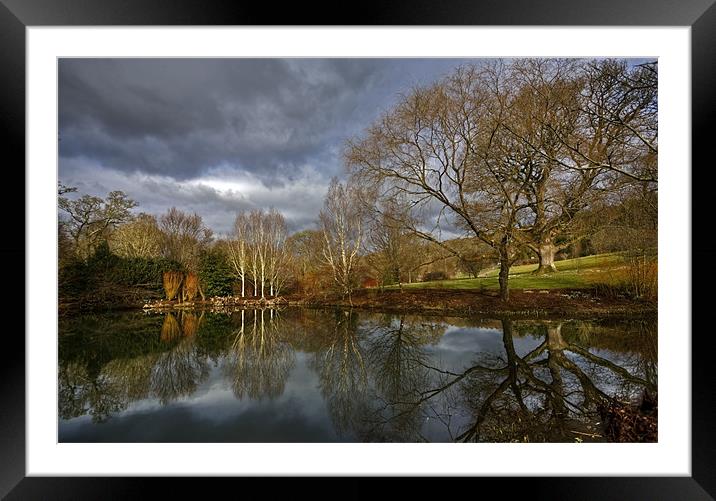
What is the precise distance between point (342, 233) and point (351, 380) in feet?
10.9

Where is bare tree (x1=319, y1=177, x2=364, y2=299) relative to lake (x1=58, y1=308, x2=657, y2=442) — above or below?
above

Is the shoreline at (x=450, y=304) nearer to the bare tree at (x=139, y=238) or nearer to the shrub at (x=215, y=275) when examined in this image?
the shrub at (x=215, y=275)


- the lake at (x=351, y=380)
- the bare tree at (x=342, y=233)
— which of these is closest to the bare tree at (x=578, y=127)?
the lake at (x=351, y=380)

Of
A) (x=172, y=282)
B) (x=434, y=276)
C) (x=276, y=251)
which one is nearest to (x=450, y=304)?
(x=434, y=276)

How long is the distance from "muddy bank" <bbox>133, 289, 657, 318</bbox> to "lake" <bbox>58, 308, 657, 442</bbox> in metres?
0.27

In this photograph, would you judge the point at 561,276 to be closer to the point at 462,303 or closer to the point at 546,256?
the point at 546,256

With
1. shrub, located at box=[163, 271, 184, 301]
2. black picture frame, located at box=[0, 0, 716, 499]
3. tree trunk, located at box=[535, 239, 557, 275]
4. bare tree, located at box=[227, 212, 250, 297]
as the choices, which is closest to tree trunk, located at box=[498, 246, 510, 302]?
tree trunk, located at box=[535, 239, 557, 275]

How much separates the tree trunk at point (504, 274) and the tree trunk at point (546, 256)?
65cm

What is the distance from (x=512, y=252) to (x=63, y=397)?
5.78 metres

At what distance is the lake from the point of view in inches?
88.2

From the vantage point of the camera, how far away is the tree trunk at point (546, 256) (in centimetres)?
452

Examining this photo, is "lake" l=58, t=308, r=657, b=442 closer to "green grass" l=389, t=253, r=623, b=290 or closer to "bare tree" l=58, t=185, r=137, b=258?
"green grass" l=389, t=253, r=623, b=290

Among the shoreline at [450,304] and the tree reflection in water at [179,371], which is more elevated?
the shoreline at [450,304]
